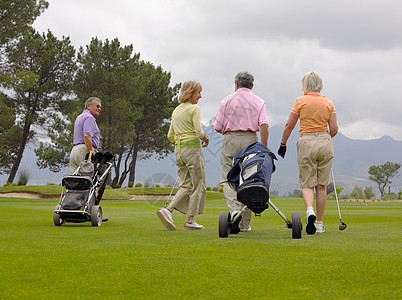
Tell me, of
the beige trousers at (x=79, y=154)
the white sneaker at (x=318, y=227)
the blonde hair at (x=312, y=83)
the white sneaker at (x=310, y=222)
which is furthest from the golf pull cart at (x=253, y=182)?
the beige trousers at (x=79, y=154)

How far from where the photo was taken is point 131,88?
133 ft

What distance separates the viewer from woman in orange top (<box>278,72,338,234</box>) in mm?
6434

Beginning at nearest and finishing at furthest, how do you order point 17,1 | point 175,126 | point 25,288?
point 25,288 → point 175,126 → point 17,1

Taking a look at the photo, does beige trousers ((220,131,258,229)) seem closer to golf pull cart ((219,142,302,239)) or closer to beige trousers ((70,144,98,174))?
golf pull cart ((219,142,302,239))

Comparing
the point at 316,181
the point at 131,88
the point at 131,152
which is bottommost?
the point at 316,181

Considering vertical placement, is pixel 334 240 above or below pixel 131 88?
below

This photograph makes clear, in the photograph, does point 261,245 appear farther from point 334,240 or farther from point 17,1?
point 17,1

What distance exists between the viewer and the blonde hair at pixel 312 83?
670cm

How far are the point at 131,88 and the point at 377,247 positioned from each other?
37.3 meters

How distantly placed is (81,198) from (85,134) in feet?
4.01

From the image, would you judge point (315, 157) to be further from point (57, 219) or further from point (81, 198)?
point (57, 219)

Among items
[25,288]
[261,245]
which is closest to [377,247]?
[261,245]

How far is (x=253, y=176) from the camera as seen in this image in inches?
205

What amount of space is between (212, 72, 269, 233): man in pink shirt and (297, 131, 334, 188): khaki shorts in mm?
557
